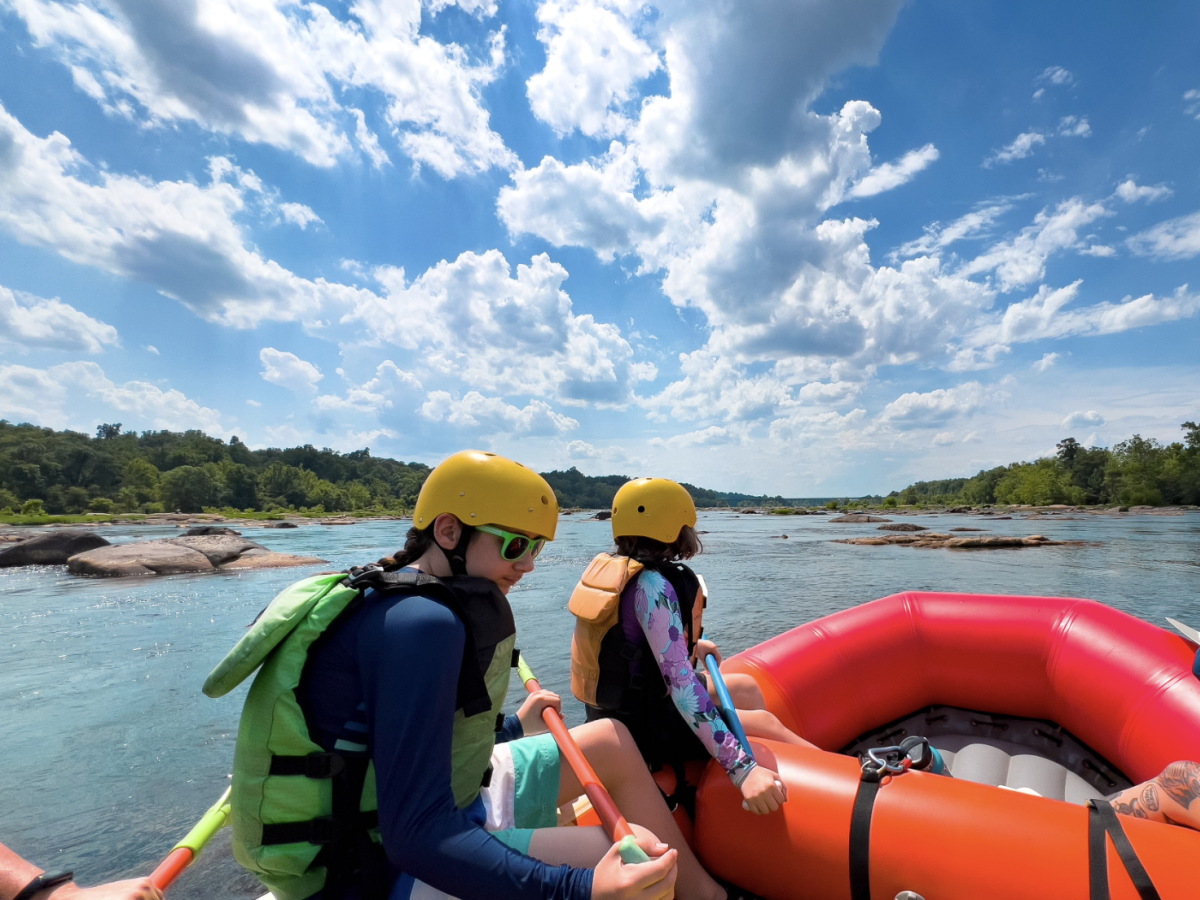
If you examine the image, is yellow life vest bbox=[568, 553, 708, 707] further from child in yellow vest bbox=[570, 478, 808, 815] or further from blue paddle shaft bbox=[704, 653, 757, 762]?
blue paddle shaft bbox=[704, 653, 757, 762]

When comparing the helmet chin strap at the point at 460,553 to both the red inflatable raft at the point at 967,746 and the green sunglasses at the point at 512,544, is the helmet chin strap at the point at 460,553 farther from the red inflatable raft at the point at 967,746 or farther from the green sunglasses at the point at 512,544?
the red inflatable raft at the point at 967,746

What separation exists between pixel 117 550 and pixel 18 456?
71521 millimetres

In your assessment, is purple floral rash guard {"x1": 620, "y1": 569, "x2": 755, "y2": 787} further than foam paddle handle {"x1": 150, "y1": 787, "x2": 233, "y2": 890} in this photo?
Yes

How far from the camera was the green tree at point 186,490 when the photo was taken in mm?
67750

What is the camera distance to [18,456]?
64.6 meters

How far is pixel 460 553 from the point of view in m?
1.51

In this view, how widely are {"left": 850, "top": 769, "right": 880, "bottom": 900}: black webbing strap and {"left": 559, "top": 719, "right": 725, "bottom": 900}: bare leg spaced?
565 millimetres

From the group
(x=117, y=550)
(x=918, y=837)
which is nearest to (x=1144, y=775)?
(x=918, y=837)

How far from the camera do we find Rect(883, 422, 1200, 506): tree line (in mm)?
58500

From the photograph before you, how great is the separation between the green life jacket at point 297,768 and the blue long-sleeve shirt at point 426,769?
0.10 meters

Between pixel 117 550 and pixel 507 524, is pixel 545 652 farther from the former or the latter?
pixel 117 550

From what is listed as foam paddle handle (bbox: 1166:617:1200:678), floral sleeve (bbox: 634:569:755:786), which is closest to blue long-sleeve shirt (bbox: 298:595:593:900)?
floral sleeve (bbox: 634:569:755:786)

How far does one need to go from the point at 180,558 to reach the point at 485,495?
1784cm

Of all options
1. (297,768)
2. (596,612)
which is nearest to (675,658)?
(596,612)
